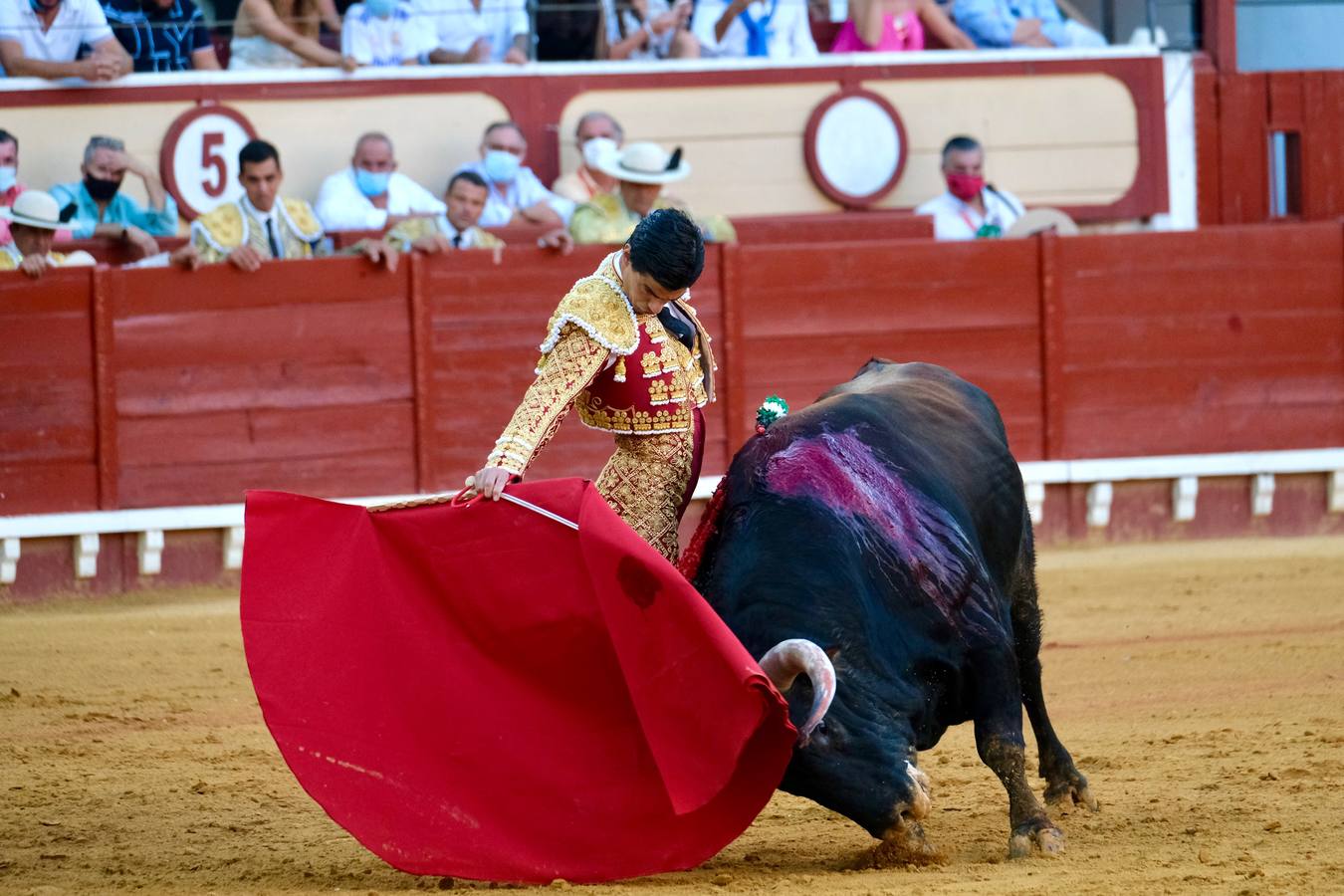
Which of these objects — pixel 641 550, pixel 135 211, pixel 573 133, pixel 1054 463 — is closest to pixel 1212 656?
pixel 1054 463

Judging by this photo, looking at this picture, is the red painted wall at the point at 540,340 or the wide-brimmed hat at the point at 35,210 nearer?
the wide-brimmed hat at the point at 35,210

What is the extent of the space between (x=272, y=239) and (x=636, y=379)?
377cm

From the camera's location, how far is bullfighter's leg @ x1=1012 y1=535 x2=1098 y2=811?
353 centimetres

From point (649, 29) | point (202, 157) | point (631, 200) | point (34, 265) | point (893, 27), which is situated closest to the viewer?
point (34, 265)

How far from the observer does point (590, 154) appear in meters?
7.15

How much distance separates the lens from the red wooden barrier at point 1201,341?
7418mm

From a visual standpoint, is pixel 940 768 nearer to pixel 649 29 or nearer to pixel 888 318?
pixel 888 318

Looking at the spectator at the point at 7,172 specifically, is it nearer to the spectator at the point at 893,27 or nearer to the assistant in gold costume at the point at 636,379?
the spectator at the point at 893,27

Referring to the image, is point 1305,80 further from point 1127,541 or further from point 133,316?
point 133,316

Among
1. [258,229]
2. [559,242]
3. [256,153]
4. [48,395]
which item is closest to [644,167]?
[559,242]

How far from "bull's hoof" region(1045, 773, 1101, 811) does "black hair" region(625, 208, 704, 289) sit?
1.23 metres

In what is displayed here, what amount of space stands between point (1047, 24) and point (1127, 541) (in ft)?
8.61

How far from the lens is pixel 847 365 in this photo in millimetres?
7203

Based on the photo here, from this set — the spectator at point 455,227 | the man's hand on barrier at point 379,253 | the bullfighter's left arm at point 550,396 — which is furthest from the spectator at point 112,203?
the bullfighter's left arm at point 550,396
